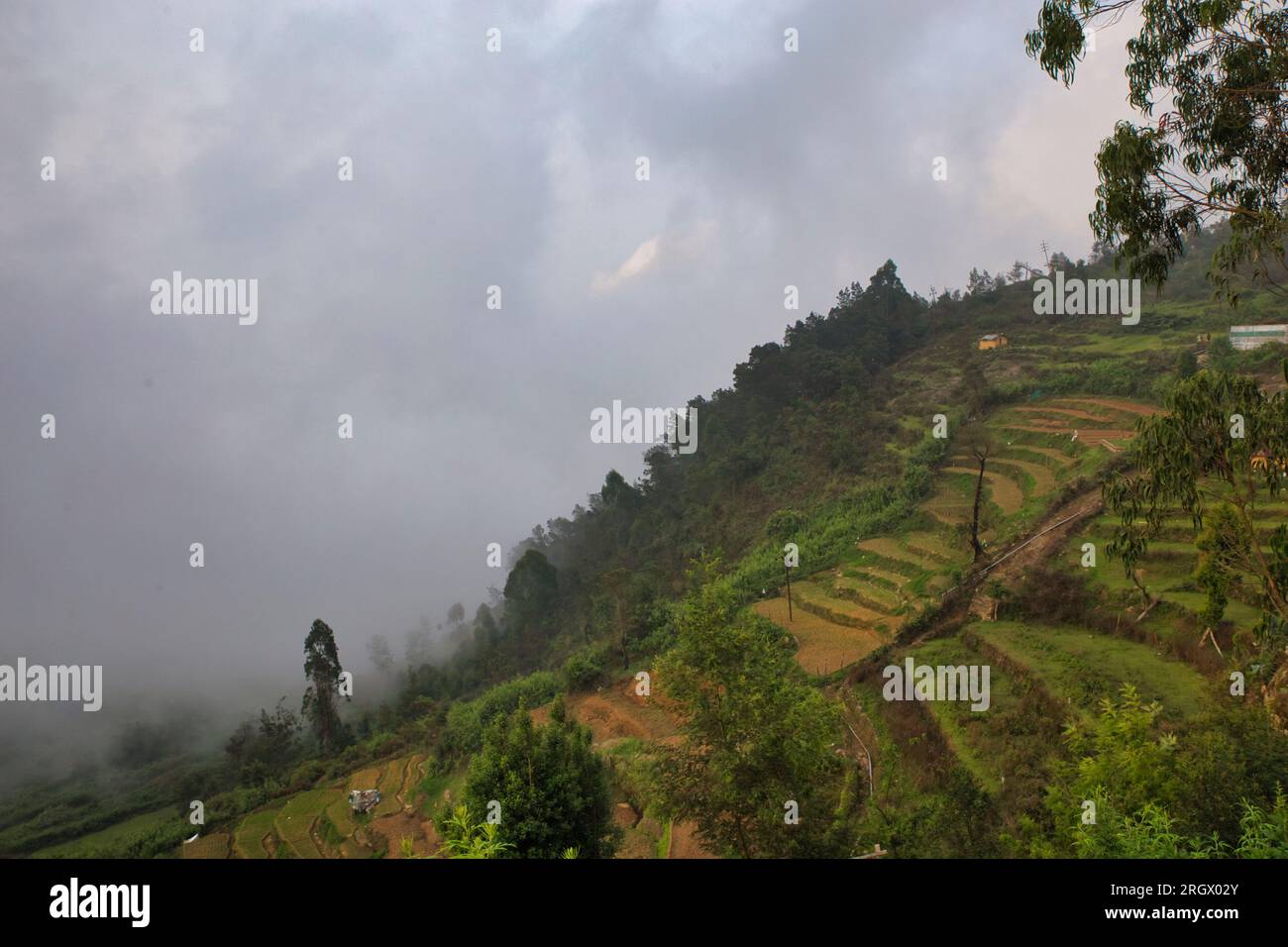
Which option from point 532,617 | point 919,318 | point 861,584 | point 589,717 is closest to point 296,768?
point 589,717

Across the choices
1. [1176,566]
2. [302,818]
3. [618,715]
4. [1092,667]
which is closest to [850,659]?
[1092,667]

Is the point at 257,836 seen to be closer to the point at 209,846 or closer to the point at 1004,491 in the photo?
the point at 209,846

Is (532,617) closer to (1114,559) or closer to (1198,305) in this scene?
→ (1114,559)

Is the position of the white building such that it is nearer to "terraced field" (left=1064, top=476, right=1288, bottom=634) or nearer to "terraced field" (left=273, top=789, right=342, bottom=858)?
"terraced field" (left=1064, top=476, right=1288, bottom=634)

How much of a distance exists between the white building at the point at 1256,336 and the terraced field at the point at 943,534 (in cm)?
592

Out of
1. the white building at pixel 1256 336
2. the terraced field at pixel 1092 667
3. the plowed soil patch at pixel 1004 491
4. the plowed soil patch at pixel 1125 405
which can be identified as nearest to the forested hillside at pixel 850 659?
the terraced field at pixel 1092 667

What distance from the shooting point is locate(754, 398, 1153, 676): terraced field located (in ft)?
76.6

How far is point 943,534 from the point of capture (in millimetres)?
28094

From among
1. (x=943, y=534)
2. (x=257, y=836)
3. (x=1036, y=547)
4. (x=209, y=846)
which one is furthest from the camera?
(x=943, y=534)

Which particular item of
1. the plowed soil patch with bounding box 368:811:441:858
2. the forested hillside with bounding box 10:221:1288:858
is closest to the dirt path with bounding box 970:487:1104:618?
the forested hillside with bounding box 10:221:1288:858

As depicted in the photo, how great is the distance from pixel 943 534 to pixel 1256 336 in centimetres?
1909

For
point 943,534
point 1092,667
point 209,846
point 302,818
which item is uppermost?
point 943,534

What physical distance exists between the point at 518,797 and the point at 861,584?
839 inches

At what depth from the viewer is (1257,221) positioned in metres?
7.20
